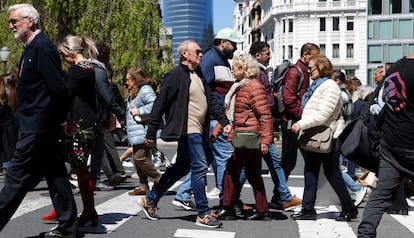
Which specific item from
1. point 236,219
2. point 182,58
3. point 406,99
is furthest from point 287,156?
point 406,99

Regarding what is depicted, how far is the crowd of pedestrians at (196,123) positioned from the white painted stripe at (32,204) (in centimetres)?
75

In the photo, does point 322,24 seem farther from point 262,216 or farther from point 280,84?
point 262,216

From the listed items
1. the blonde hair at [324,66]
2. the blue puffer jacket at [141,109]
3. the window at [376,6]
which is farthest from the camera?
the window at [376,6]

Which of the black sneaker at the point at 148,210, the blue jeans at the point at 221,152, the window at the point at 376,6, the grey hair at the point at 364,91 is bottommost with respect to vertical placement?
the black sneaker at the point at 148,210

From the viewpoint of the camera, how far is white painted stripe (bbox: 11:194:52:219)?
7441mm

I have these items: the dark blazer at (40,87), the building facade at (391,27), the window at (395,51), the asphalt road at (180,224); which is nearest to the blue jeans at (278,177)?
the asphalt road at (180,224)

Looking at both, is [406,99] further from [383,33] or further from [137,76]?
[383,33]

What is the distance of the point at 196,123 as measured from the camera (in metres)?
6.71

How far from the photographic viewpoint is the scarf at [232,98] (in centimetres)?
695

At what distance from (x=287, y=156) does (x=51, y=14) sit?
2212 centimetres

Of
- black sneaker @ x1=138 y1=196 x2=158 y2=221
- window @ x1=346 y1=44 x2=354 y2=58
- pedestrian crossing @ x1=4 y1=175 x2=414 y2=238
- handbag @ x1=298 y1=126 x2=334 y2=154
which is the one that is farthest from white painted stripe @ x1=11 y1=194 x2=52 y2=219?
window @ x1=346 y1=44 x2=354 y2=58

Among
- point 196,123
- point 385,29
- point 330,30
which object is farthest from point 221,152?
point 330,30

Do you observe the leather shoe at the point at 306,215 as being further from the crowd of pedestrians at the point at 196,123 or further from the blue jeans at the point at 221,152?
the blue jeans at the point at 221,152

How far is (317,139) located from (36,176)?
119 inches
